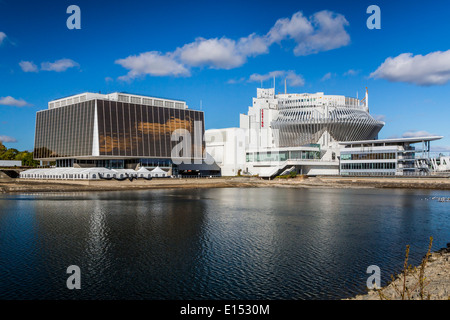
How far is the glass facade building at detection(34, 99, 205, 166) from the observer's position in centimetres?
11856

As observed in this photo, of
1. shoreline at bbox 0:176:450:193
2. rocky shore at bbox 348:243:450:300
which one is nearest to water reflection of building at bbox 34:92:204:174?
shoreline at bbox 0:176:450:193

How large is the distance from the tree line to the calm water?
13267 cm

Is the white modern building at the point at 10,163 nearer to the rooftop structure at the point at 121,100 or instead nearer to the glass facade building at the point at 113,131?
the glass facade building at the point at 113,131

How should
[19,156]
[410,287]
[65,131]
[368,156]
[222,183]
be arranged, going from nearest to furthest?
[410,287], [222,183], [368,156], [65,131], [19,156]

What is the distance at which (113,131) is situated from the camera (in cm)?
12081

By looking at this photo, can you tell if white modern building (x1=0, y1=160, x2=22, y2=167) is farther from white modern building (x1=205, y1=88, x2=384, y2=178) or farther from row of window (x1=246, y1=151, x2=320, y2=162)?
row of window (x1=246, y1=151, x2=320, y2=162)

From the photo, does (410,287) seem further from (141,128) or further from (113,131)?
(141,128)

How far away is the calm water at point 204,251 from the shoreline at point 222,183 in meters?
41.3

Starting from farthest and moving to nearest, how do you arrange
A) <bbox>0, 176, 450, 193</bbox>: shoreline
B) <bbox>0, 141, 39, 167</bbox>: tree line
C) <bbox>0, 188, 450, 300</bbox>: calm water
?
<bbox>0, 141, 39, 167</bbox>: tree line < <bbox>0, 176, 450, 193</bbox>: shoreline < <bbox>0, 188, 450, 300</bbox>: calm water

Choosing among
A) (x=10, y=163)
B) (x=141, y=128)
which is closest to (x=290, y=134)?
(x=141, y=128)

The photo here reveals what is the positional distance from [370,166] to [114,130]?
84.7 metres
